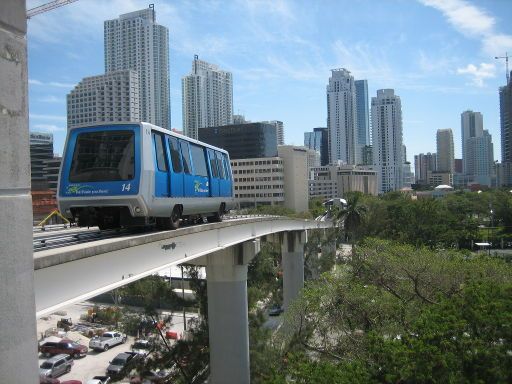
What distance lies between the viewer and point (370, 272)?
800 inches

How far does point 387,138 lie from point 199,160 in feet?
561

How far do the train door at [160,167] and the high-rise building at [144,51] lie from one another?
4501 inches

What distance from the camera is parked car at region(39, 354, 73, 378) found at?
26.1m

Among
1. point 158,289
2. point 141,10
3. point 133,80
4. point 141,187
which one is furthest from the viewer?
point 141,10

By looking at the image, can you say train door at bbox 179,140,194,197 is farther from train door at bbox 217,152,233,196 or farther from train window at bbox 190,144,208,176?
train door at bbox 217,152,233,196

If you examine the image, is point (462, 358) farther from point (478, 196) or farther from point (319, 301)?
point (478, 196)

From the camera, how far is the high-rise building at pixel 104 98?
88438mm

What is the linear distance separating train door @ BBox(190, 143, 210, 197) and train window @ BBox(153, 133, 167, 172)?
2.32 m

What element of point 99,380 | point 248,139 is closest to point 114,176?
point 99,380

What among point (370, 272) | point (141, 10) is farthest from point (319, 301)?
point (141, 10)

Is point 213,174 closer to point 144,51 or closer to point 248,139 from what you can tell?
point 248,139

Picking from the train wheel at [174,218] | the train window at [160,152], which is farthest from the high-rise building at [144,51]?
the train window at [160,152]

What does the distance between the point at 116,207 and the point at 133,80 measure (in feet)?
291

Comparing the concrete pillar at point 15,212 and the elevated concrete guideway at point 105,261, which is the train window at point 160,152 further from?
the concrete pillar at point 15,212
